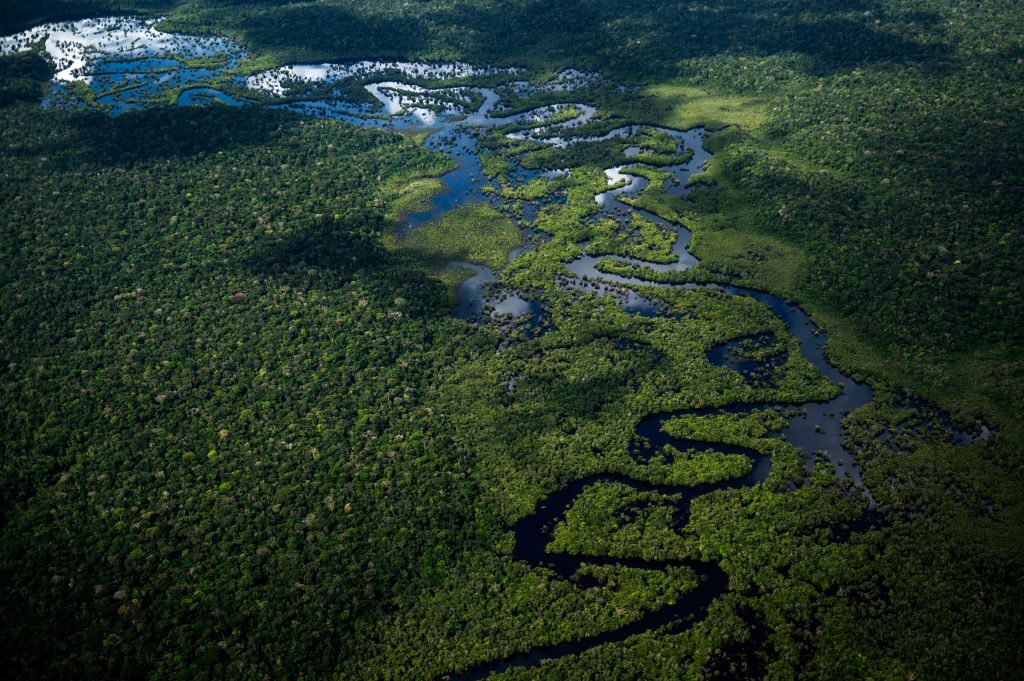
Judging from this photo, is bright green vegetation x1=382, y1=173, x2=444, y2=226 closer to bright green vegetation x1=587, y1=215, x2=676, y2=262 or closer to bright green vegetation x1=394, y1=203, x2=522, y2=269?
bright green vegetation x1=394, y1=203, x2=522, y2=269

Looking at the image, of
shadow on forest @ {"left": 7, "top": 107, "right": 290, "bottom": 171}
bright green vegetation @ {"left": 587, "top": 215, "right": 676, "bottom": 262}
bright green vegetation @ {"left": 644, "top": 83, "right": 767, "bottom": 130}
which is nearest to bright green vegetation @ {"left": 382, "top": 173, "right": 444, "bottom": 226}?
shadow on forest @ {"left": 7, "top": 107, "right": 290, "bottom": 171}

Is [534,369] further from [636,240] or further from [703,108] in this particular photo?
[703,108]

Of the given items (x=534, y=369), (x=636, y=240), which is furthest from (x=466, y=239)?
(x=534, y=369)

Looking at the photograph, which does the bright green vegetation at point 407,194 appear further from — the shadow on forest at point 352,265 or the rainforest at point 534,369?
the shadow on forest at point 352,265

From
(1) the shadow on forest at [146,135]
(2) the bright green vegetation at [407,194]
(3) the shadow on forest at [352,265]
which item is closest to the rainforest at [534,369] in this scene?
(3) the shadow on forest at [352,265]

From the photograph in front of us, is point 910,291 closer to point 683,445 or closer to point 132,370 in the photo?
point 683,445
